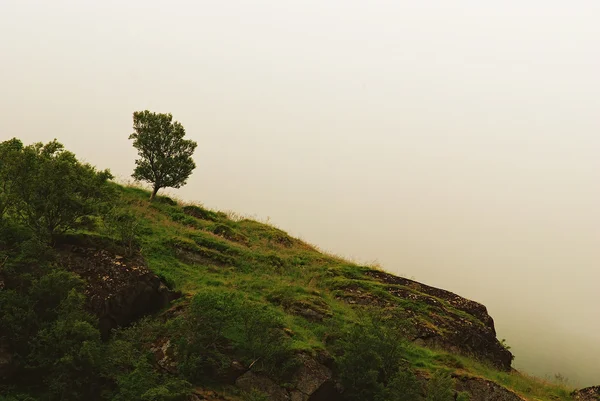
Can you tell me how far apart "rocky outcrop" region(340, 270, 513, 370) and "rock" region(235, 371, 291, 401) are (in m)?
9.54

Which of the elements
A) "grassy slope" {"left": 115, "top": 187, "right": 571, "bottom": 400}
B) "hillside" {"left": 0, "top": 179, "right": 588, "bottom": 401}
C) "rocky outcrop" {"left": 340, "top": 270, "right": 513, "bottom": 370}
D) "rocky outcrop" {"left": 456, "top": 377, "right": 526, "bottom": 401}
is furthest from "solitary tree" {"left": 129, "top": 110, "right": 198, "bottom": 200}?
"rocky outcrop" {"left": 456, "top": 377, "right": 526, "bottom": 401}

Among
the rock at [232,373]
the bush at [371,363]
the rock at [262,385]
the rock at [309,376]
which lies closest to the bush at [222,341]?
the rock at [232,373]

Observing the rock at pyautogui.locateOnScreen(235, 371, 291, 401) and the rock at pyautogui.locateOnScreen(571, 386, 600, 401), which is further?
the rock at pyautogui.locateOnScreen(571, 386, 600, 401)

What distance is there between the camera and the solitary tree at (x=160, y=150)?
120 ft

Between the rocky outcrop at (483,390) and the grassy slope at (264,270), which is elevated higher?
the grassy slope at (264,270)

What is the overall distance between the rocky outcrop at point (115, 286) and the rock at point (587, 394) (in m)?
23.3

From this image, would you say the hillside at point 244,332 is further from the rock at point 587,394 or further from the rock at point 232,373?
the rock at point 587,394

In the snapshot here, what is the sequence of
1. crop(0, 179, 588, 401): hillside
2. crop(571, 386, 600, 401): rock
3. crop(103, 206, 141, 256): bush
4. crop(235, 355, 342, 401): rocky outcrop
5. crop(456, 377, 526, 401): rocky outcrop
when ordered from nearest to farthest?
crop(0, 179, 588, 401): hillside, crop(235, 355, 342, 401): rocky outcrop, crop(456, 377, 526, 401): rocky outcrop, crop(103, 206, 141, 256): bush, crop(571, 386, 600, 401): rock

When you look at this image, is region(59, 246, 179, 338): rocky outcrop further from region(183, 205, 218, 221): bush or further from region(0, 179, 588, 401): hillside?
region(183, 205, 218, 221): bush

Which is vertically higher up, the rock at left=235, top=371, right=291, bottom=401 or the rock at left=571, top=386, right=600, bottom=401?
the rock at left=571, top=386, right=600, bottom=401

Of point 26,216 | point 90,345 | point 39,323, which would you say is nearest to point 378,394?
point 90,345

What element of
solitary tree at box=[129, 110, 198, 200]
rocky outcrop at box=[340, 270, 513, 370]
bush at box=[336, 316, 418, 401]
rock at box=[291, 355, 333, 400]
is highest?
solitary tree at box=[129, 110, 198, 200]

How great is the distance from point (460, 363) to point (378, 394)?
7.69 meters

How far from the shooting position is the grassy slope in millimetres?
22938
